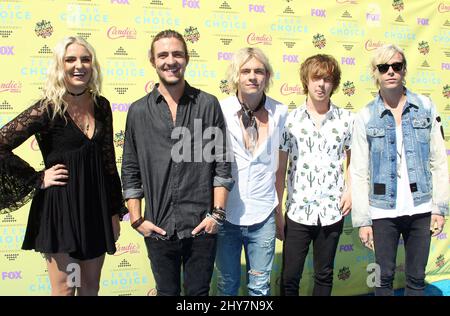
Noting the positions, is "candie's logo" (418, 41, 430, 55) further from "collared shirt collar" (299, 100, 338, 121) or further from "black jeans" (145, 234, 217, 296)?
"black jeans" (145, 234, 217, 296)

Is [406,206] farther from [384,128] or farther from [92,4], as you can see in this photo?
[92,4]

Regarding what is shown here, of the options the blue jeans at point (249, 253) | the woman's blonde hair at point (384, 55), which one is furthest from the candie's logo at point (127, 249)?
the woman's blonde hair at point (384, 55)

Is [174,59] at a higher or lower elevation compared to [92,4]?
lower

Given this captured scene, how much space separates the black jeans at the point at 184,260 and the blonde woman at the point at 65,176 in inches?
11.1

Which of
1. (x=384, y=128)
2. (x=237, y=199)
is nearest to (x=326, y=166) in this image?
(x=384, y=128)

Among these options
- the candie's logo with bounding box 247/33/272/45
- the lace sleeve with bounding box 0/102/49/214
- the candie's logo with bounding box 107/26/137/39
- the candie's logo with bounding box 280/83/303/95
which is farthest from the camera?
the candie's logo with bounding box 280/83/303/95

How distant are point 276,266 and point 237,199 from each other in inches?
73.6

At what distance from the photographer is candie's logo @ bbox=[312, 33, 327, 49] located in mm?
3945

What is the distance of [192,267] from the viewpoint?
87.3 inches

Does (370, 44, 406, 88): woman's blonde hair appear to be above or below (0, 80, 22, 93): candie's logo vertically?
above

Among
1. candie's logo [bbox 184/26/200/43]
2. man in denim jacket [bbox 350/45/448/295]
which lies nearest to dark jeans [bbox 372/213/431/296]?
man in denim jacket [bbox 350/45/448/295]

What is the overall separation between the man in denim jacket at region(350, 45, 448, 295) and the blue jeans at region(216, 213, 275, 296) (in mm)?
632

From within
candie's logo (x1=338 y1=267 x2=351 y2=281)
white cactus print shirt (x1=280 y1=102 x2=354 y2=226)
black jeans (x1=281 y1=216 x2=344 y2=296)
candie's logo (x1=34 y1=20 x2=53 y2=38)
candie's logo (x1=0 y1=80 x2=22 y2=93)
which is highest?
candie's logo (x1=34 y1=20 x2=53 y2=38)

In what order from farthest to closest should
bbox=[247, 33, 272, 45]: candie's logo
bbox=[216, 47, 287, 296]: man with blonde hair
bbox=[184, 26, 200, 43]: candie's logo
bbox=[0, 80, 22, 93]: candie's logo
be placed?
bbox=[247, 33, 272, 45]: candie's logo < bbox=[184, 26, 200, 43]: candie's logo < bbox=[0, 80, 22, 93]: candie's logo < bbox=[216, 47, 287, 296]: man with blonde hair
